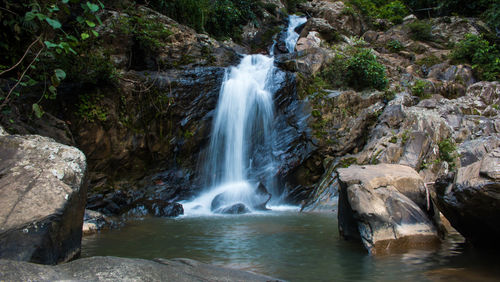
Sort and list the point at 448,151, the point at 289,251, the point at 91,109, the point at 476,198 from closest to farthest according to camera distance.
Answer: the point at 476,198 < the point at 289,251 < the point at 91,109 < the point at 448,151

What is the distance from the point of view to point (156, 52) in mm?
12812

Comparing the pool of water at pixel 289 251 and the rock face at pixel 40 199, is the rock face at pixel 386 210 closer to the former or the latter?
the pool of water at pixel 289 251

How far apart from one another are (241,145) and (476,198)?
9345mm

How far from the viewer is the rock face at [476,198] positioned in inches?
130

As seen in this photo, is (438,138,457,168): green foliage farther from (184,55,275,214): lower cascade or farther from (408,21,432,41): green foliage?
(408,21,432,41): green foliage

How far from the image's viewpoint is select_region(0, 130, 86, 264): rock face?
9.52ft

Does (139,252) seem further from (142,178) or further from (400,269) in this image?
(142,178)

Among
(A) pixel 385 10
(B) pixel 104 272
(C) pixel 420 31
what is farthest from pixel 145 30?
(A) pixel 385 10

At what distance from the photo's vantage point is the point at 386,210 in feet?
15.1

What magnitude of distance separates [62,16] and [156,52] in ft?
14.3

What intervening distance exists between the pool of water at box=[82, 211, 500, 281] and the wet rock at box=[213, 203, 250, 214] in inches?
65.0

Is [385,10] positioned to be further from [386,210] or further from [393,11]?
[386,210]

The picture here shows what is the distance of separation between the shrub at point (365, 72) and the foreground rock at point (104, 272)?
13457 millimetres

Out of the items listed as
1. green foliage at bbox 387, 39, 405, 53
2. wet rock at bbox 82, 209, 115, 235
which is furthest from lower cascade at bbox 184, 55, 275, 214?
green foliage at bbox 387, 39, 405, 53
